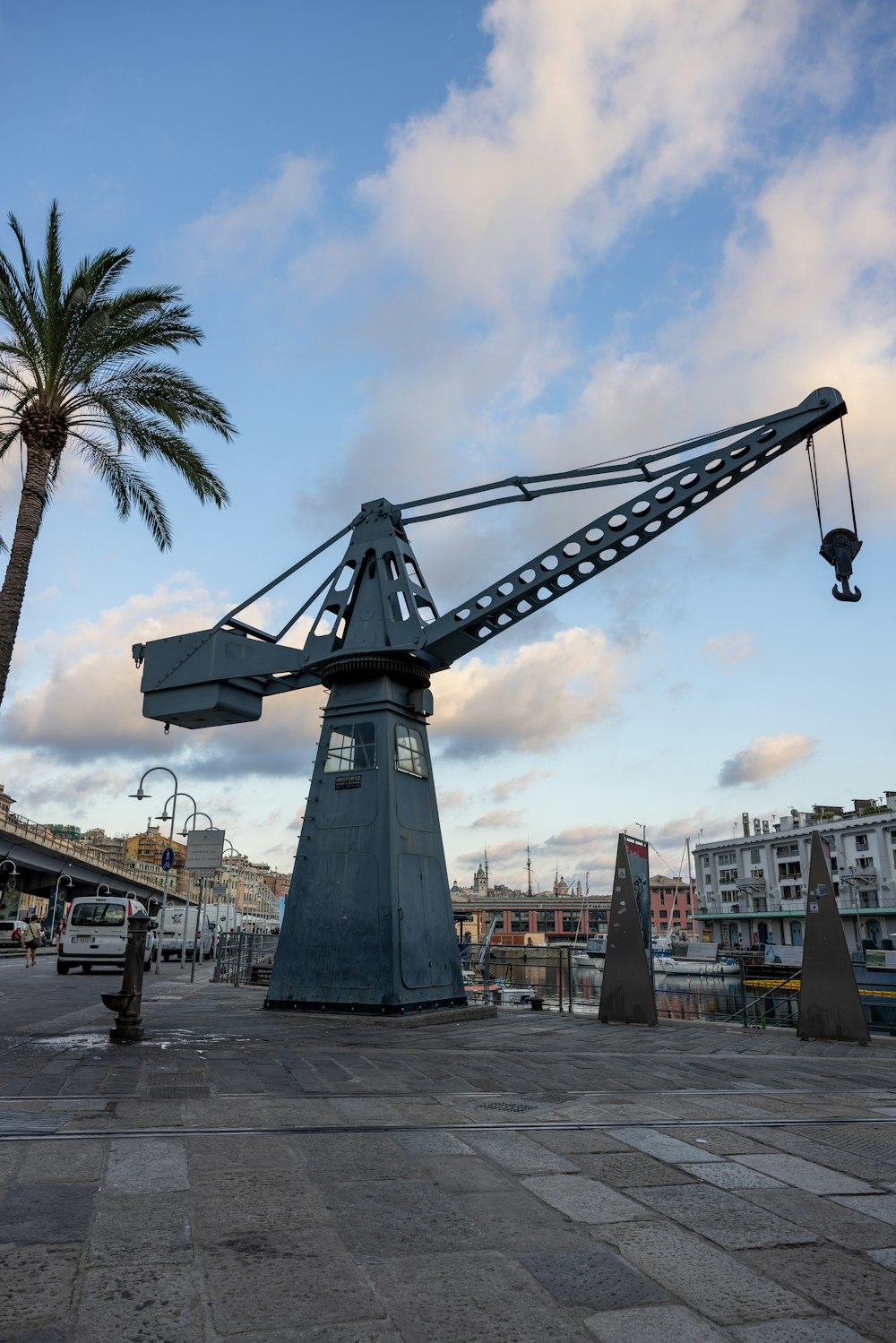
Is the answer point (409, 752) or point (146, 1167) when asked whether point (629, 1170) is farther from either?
point (409, 752)

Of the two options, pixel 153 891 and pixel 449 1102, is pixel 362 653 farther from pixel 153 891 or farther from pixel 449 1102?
pixel 153 891

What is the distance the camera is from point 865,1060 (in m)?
10.2

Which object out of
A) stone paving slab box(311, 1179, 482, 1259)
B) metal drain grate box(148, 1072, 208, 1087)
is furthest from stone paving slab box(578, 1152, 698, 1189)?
metal drain grate box(148, 1072, 208, 1087)

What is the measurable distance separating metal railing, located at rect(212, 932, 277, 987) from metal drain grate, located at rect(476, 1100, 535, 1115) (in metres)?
16.1

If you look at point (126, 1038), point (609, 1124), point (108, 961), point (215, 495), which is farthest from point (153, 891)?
point (609, 1124)

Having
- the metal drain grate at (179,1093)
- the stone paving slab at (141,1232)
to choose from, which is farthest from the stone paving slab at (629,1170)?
the metal drain grate at (179,1093)

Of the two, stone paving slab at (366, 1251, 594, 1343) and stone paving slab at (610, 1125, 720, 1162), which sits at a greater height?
stone paving slab at (366, 1251, 594, 1343)

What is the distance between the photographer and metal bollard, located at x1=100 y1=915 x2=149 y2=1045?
9.19 m

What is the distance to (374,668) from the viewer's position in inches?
571

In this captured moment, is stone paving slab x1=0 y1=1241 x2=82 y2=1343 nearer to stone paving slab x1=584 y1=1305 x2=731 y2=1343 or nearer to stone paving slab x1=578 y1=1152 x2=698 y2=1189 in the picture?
stone paving slab x1=584 y1=1305 x2=731 y2=1343

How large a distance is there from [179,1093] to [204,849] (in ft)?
60.7

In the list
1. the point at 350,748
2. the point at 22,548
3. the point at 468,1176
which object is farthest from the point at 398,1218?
the point at 22,548

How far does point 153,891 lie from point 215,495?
71.9 m

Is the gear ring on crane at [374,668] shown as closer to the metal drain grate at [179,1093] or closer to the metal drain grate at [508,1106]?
the metal drain grate at [179,1093]
